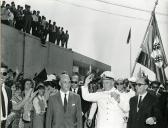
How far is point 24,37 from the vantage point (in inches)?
405

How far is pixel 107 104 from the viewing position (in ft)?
19.6

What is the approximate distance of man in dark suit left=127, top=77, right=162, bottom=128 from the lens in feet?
19.7

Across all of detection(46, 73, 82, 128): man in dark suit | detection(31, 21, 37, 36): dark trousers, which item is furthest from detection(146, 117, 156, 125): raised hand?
detection(31, 21, 37, 36): dark trousers

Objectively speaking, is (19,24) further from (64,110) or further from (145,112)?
(145,112)

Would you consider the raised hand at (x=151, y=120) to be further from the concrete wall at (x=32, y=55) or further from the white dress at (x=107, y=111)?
the concrete wall at (x=32, y=55)

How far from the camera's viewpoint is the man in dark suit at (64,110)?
554 centimetres

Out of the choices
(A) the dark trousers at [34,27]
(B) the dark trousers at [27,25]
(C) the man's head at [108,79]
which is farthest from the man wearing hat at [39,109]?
(A) the dark trousers at [34,27]

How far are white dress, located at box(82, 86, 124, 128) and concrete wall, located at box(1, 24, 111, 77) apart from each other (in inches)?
106

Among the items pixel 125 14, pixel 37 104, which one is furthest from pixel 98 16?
pixel 37 104

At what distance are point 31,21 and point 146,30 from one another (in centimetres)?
306

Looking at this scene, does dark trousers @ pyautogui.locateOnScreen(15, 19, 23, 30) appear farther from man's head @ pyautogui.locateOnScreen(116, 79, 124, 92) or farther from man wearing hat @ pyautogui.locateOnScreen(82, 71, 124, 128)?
man wearing hat @ pyautogui.locateOnScreen(82, 71, 124, 128)

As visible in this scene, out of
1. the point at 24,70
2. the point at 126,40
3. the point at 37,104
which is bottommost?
the point at 37,104

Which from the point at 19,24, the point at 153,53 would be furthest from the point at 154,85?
the point at 19,24

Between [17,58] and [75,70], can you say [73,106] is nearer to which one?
[17,58]
